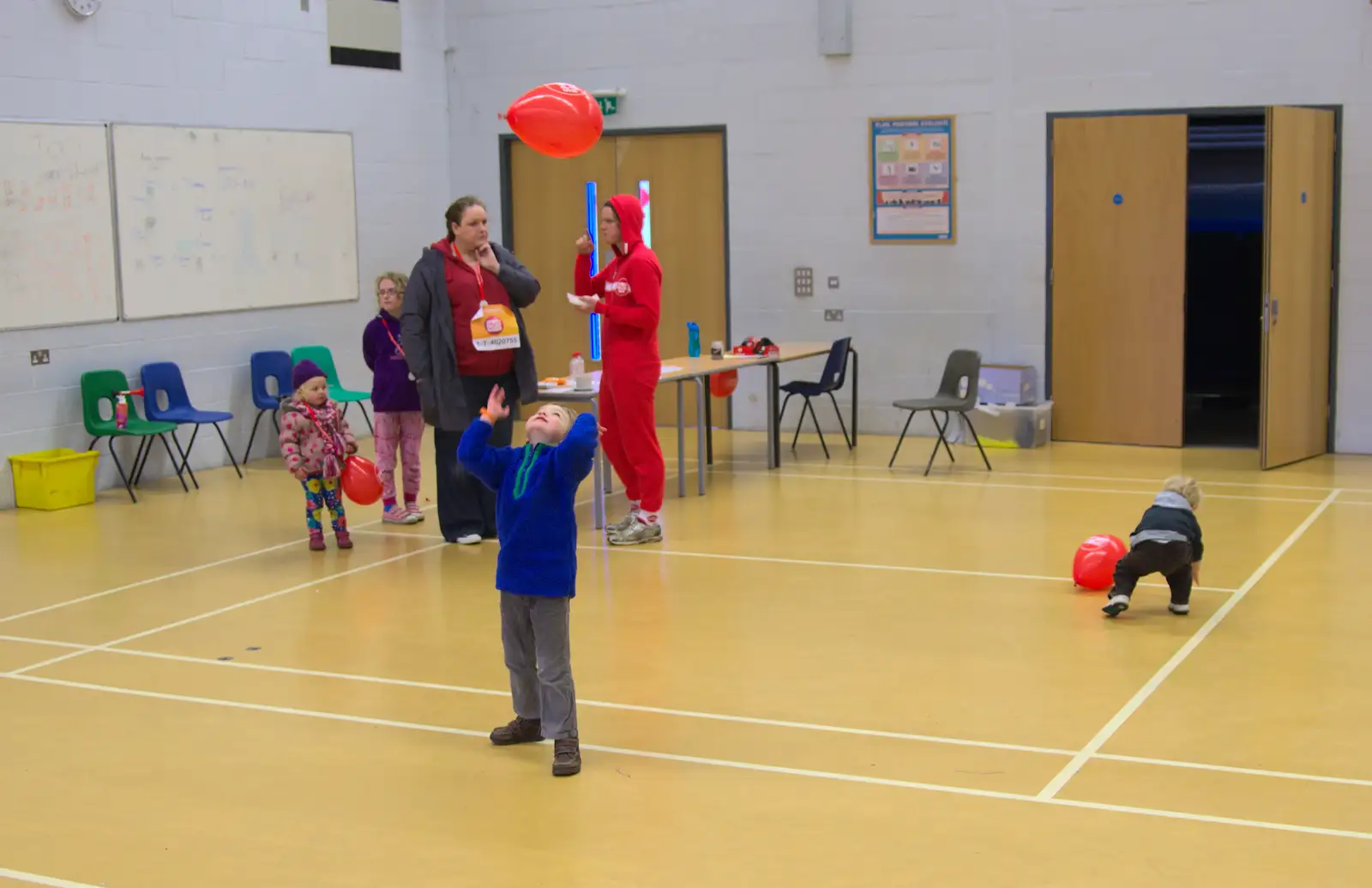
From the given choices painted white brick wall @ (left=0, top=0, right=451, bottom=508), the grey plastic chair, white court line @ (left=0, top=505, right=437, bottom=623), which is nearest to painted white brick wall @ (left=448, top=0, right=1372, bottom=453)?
painted white brick wall @ (left=0, top=0, right=451, bottom=508)

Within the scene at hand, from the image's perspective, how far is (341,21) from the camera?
1150 centimetres

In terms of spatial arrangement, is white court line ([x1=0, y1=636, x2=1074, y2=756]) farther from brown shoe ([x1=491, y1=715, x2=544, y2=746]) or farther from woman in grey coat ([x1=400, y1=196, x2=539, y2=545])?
woman in grey coat ([x1=400, y1=196, x2=539, y2=545])

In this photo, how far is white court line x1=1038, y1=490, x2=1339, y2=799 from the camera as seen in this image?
4.53m

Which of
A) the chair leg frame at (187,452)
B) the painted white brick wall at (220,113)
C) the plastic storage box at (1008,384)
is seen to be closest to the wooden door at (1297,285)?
the plastic storage box at (1008,384)

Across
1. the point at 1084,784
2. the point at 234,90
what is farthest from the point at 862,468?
the point at 1084,784

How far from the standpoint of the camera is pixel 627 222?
767cm

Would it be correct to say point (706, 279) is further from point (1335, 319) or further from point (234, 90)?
point (1335, 319)

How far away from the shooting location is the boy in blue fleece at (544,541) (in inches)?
182

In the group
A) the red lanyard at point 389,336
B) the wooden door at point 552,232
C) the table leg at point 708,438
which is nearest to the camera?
Answer: the red lanyard at point 389,336

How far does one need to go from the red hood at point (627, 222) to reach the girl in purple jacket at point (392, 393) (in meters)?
1.29

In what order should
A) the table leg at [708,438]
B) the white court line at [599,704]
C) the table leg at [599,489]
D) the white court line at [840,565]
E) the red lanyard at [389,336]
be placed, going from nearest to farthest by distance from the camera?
the white court line at [599,704]
the white court line at [840,565]
the table leg at [599,489]
the red lanyard at [389,336]
the table leg at [708,438]

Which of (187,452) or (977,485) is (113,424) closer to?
(187,452)

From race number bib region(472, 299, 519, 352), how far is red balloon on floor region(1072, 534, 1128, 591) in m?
2.79

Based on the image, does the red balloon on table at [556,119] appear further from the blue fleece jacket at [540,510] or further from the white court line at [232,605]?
the blue fleece jacket at [540,510]
